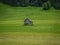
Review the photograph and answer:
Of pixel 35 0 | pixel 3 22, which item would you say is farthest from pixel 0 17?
pixel 35 0

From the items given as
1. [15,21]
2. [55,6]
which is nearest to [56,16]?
[55,6]

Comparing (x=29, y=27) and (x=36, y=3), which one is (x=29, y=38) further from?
(x=36, y=3)

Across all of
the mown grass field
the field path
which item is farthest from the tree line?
the field path

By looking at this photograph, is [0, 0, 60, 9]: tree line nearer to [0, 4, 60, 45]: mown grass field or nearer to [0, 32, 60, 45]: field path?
[0, 4, 60, 45]: mown grass field

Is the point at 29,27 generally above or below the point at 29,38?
above

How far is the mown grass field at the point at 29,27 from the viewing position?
27.2ft

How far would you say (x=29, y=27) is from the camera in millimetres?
8344

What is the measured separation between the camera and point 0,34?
8375mm

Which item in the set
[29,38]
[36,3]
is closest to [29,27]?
[29,38]

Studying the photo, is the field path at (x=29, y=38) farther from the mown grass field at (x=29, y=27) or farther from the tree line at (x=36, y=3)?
the tree line at (x=36, y=3)

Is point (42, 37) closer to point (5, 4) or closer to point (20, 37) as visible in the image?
point (20, 37)

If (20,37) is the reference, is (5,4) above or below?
above

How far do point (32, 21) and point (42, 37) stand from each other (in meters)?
0.35

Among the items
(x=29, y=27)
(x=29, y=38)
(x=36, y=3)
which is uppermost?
(x=36, y=3)
